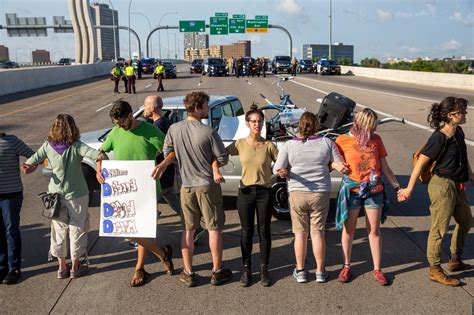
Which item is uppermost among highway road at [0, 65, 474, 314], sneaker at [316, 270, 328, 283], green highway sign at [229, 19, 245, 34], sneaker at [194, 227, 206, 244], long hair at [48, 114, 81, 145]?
green highway sign at [229, 19, 245, 34]

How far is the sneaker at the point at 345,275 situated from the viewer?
15.0 ft

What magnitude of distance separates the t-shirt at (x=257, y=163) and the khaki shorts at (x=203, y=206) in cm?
31

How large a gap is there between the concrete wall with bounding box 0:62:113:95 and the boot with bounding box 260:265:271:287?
28.0 meters

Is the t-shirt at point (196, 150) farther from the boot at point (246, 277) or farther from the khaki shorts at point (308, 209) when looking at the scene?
the boot at point (246, 277)

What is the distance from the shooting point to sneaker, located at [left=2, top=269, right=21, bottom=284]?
15.2 ft

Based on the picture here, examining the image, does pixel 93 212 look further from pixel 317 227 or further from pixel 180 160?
pixel 317 227

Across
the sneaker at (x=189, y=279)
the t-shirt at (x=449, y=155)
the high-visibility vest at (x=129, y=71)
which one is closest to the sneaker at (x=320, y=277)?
the sneaker at (x=189, y=279)

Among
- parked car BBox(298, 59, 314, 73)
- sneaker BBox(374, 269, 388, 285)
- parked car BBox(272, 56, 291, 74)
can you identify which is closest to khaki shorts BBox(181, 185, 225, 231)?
sneaker BBox(374, 269, 388, 285)

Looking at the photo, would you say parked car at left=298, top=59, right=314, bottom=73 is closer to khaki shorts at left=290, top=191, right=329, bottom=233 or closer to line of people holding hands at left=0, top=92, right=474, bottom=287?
line of people holding hands at left=0, top=92, right=474, bottom=287

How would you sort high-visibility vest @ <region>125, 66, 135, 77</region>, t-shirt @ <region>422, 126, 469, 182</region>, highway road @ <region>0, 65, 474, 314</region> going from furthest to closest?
high-visibility vest @ <region>125, 66, 135, 77</region>
t-shirt @ <region>422, 126, 469, 182</region>
highway road @ <region>0, 65, 474, 314</region>

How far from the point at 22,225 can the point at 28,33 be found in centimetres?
8217

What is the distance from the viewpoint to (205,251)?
214 inches

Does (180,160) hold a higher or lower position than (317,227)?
higher

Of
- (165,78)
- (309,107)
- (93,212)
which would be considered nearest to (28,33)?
(165,78)
